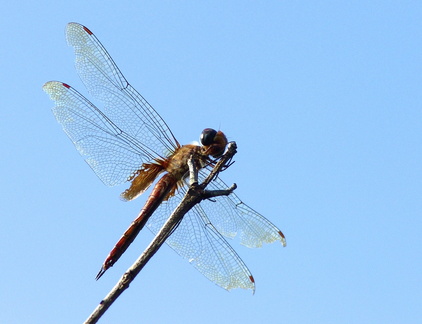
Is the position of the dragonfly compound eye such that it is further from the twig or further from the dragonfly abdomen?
the twig

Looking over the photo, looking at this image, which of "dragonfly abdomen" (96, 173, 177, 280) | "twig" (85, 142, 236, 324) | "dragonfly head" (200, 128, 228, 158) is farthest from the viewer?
"dragonfly head" (200, 128, 228, 158)

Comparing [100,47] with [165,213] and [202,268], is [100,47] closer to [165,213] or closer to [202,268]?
[165,213]

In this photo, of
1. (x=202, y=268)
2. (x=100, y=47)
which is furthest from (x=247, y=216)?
(x=100, y=47)

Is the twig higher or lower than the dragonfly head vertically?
lower

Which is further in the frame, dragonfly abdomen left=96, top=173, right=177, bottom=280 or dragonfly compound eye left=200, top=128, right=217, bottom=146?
dragonfly compound eye left=200, top=128, right=217, bottom=146

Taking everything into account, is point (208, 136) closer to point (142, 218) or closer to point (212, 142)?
point (212, 142)

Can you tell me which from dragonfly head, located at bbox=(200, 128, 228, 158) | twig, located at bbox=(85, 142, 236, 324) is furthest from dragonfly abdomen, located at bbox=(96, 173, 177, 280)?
twig, located at bbox=(85, 142, 236, 324)

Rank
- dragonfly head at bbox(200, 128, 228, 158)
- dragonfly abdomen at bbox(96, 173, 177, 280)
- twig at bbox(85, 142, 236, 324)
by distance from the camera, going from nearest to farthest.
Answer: twig at bbox(85, 142, 236, 324) → dragonfly abdomen at bbox(96, 173, 177, 280) → dragonfly head at bbox(200, 128, 228, 158)

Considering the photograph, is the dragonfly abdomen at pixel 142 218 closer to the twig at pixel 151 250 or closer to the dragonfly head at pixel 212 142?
the dragonfly head at pixel 212 142
